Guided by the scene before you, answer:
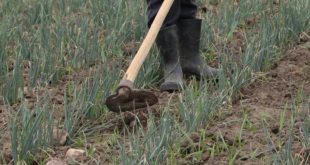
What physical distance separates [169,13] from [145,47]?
0.49 m

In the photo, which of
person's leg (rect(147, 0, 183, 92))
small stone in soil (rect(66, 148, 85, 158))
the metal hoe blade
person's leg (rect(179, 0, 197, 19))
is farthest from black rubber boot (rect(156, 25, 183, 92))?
small stone in soil (rect(66, 148, 85, 158))

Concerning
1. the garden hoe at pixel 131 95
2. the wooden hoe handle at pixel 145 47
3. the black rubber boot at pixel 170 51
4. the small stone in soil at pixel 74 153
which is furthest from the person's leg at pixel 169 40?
the small stone in soil at pixel 74 153

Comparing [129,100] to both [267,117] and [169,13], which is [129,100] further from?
[169,13]

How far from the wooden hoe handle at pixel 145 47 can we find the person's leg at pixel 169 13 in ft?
0.66

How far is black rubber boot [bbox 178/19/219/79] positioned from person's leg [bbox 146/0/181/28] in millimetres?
94

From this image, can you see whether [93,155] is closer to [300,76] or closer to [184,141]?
[184,141]

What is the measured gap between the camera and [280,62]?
3.42 meters

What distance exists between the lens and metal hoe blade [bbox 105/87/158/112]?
2.60 meters

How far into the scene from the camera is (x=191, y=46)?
10.9 feet

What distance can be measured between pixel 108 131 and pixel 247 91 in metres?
0.72

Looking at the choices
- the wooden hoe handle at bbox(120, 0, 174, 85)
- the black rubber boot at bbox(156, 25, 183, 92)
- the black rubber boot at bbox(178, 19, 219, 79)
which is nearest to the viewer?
the wooden hoe handle at bbox(120, 0, 174, 85)

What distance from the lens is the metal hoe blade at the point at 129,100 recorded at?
2.60 meters

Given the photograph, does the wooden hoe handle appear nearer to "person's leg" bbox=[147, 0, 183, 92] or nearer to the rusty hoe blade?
the rusty hoe blade

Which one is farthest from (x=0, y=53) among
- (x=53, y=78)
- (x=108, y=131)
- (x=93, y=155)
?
(x=93, y=155)
